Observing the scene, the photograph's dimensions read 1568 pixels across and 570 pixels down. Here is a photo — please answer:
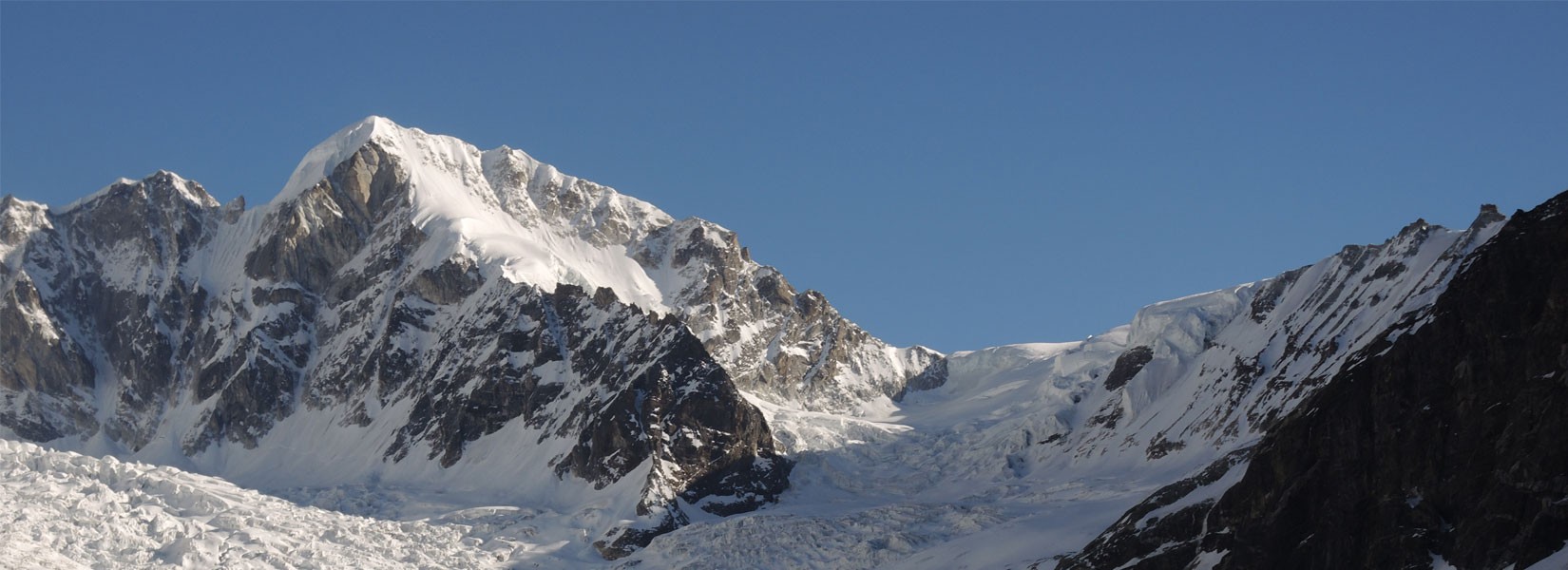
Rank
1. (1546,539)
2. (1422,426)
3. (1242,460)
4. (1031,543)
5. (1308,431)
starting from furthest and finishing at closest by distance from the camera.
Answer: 1. (1031,543)
2. (1242,460)
3. (1308,431)
4. (1422,426)
5. (1546,539)

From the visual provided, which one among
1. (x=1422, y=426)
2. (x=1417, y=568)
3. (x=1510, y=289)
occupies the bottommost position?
(x=1417, y=568)

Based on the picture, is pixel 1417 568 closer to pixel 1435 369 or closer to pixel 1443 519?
pixel 1443 519

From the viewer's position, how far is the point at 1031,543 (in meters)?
198

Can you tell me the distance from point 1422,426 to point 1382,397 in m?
6.50

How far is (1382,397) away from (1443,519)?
15232 millimetres

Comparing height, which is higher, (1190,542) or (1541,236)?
(1541,236)

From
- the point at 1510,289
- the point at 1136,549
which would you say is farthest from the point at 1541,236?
the point at 1136,549

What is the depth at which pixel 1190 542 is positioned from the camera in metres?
152

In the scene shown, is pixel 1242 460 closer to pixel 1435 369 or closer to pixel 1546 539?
pixel 1435 369

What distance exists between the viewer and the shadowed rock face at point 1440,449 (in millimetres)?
120000

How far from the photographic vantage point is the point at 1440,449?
131625 millimetres

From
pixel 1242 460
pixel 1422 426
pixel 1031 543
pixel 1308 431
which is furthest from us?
pixel 1031 543

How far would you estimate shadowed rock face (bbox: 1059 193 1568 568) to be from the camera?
120 m

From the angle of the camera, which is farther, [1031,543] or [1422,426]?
[1031,543]
